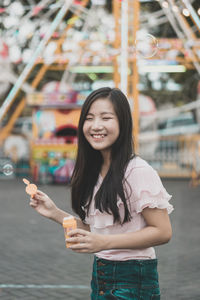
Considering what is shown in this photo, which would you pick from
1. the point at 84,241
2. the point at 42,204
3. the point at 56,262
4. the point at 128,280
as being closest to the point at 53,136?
the point at 56,262

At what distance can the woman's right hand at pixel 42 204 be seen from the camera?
230 centimetres

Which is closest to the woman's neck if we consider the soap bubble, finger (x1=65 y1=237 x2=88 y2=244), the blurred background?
finger (x1=65 y1=237 x2=88 y2=244)

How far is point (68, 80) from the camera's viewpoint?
783 inches

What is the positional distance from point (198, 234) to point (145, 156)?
10833mm

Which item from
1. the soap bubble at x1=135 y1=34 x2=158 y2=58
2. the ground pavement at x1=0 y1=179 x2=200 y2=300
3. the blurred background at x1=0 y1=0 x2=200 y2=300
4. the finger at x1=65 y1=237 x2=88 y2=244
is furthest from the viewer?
the blurred background at x1=0 y1=0 x2=200 y2=300

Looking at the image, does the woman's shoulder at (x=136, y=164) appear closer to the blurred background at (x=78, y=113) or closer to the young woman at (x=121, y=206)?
the young woman at (x=121, y=206)

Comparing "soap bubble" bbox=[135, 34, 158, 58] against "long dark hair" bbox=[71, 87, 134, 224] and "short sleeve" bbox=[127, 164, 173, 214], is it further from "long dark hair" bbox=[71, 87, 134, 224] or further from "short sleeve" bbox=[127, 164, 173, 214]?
"short sleeve" bbox=[127, 164, 173, 214]

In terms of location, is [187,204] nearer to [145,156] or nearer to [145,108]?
[145,156]

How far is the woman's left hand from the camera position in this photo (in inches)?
74.0

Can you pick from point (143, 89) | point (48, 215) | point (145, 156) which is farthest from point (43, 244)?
point (143, 89)

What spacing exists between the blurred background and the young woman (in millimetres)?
1730

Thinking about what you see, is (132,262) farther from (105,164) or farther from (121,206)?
(105,164)

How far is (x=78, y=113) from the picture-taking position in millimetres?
14758

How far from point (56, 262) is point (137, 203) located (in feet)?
11.2
